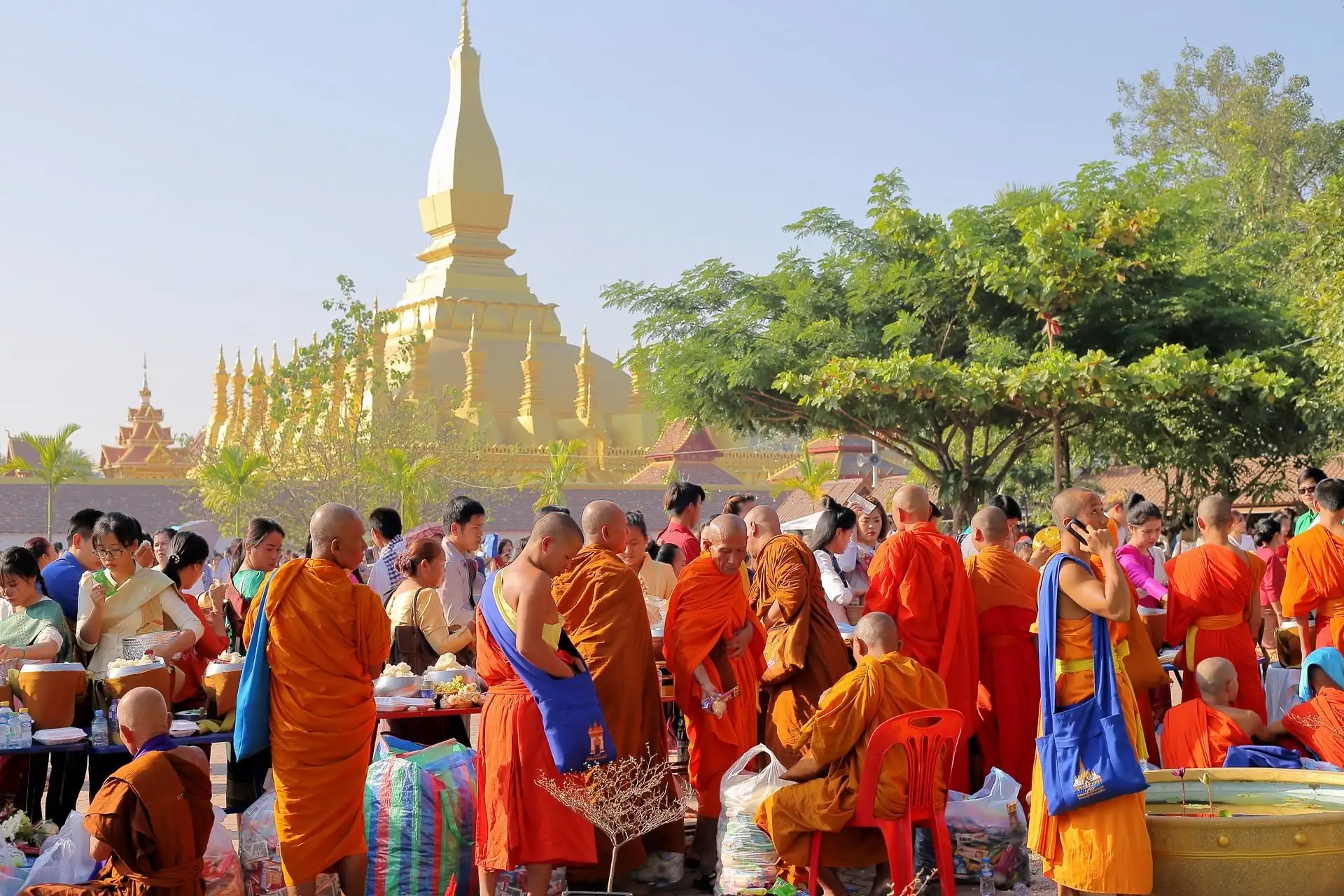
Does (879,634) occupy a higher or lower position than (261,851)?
higher

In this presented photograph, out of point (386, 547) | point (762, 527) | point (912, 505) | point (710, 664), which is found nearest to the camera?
point (710, 664)

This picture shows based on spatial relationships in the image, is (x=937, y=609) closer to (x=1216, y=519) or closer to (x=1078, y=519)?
(x=1078, y=519)

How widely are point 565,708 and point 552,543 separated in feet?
1.98

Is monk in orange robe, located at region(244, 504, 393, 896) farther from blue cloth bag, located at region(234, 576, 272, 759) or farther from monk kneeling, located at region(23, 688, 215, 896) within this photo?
monk kneeling, located at region(23, 688, 215, 896)

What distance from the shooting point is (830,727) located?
536 centimetres

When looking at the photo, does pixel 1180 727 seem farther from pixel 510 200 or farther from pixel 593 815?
pixel 510 200

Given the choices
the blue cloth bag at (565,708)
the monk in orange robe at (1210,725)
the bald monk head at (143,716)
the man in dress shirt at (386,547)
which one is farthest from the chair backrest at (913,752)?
the man in dress shirt at (386,547)

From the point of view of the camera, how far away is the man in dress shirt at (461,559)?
746cm

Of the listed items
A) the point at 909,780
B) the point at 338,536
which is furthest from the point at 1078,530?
the point at 338,536

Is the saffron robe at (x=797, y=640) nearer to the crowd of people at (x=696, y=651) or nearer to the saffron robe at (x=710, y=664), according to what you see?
the crowd of people at (x=696, y=651)

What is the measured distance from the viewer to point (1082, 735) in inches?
197

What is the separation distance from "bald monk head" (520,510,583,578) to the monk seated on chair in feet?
3.71

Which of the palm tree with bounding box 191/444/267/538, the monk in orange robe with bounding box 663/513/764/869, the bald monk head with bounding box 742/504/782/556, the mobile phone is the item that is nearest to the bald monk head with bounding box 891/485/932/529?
the bald monk head with bounding box 742/504/782/556

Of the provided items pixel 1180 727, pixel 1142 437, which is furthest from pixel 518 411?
pixel 1180 727
